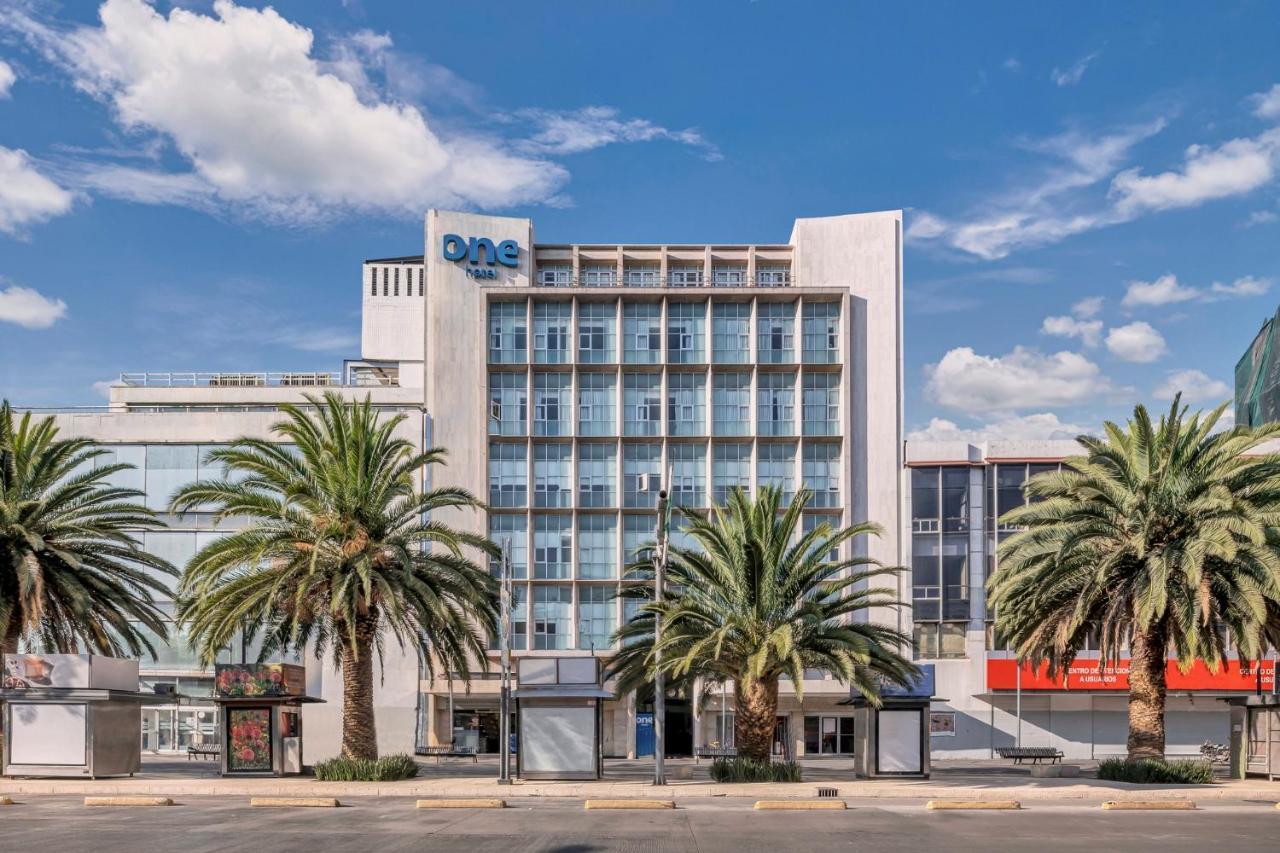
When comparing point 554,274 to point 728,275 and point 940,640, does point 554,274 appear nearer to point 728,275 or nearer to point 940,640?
point 728,275

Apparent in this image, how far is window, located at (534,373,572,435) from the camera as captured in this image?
67.8 m

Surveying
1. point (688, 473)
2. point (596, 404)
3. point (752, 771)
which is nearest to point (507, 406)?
point (596, 404)

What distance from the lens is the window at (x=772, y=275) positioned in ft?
239

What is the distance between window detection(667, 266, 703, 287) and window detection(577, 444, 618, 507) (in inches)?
472

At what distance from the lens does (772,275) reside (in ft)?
240

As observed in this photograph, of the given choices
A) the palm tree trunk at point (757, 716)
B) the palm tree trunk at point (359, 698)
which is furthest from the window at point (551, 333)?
the palm tree trunk at point (757, 716)

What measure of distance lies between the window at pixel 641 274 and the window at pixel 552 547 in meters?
15.7

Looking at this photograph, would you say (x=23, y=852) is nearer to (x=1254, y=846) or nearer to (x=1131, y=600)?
(x=1254, y=846)

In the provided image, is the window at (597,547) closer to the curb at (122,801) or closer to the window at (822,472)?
the window at (822,472)

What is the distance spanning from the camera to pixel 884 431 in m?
66.6

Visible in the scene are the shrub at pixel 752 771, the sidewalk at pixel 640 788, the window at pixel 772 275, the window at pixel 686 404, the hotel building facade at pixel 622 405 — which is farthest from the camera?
the window at pixel 772 275

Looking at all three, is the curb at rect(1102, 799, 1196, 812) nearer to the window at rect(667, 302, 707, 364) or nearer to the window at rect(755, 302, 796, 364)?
the window at rect(755, 302, 796, 364)

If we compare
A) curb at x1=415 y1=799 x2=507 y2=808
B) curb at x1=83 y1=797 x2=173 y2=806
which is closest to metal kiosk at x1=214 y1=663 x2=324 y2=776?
curb at x1=83 y1=797 x2=173 y2=806

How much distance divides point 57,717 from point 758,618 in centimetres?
2131
